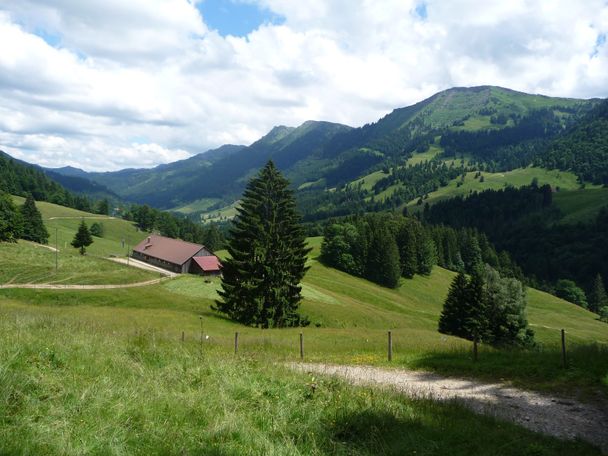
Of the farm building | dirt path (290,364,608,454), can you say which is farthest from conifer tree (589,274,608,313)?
dirt path (290,364,608,454)

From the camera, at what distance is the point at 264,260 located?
44500 mm

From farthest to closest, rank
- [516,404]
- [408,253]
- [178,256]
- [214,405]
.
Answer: [408,253], [178,256], [516,404], [214,405]

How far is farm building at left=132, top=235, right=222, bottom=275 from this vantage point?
10594cm

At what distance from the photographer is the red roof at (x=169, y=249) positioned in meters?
109

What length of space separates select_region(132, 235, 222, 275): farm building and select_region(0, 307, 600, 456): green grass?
3614 inches

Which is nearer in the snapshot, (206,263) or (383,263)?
(206,263)

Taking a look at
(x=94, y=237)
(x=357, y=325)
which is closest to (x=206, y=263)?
(x=357, y=325)

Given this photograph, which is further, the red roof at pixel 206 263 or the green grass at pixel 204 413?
the red roof at pixel 206 263

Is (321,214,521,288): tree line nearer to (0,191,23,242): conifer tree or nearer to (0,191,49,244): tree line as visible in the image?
(0,191,23,242): conifer tree

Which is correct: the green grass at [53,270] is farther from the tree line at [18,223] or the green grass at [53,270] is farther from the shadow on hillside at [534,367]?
the shadow on hillside at [534,367]

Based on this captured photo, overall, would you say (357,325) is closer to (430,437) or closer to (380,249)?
(430,437)

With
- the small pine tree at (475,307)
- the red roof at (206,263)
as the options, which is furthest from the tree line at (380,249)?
the small pine tree at (475,307)

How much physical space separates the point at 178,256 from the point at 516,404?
105509 millimetres

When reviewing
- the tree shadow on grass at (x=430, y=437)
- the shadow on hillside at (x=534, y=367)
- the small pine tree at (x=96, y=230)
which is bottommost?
the shadow on hillside at (x=534, y=367)
